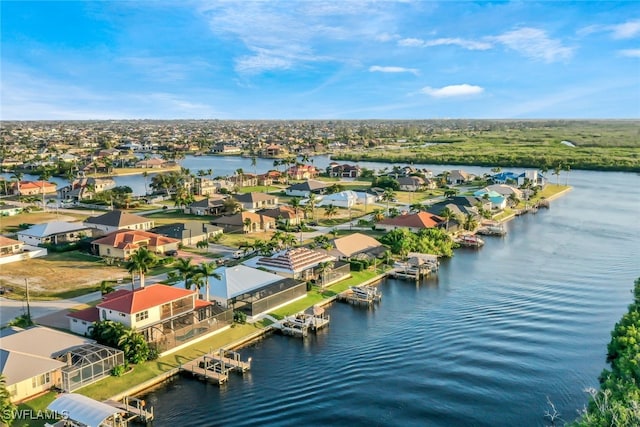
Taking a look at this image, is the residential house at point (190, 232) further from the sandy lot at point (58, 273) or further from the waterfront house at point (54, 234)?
the sandy lot at point (58, 273)

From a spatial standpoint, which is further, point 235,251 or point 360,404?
point 235,251

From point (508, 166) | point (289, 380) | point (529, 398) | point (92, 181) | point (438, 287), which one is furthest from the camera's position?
point (508, 166)

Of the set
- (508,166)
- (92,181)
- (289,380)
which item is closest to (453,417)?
(289,380)

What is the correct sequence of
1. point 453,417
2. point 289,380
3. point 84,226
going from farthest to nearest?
point 84,226
point 289,380
point 453,417

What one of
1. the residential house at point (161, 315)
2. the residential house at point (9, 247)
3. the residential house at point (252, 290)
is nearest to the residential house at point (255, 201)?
the residential house at point (9, 247)

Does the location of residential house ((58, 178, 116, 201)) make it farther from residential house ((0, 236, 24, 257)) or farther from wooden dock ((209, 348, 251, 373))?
wooden dock ((209, 348, 251, 373))

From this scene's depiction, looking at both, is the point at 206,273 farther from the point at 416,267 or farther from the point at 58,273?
the point at 416,267

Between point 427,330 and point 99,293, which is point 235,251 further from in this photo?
point 427,330

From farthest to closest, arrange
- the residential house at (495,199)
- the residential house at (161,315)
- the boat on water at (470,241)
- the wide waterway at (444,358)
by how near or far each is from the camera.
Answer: the residential house at (495,199) → the boat on water at (470,241) → the residential house at (161,315) → the wide waterway at (444,358)
